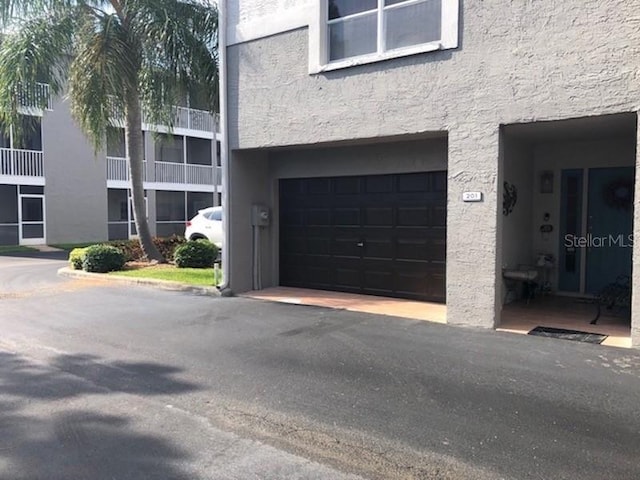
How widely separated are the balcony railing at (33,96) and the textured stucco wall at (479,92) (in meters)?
6.28

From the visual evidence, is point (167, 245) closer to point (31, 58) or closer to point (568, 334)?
point (31, 58)

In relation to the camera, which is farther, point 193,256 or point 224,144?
point 193,256

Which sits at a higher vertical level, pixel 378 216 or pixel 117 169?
pixel 117 169

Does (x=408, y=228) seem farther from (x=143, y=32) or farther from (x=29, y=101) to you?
(x=29, y=101)

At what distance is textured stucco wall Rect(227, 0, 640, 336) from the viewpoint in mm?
6664

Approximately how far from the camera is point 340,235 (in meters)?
10.9

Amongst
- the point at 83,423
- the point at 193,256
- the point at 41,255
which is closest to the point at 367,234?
the point at 193,256

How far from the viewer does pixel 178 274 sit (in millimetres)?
12750

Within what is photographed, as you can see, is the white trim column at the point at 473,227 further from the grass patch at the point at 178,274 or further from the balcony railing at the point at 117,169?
the balcony railing at the point at 117,169

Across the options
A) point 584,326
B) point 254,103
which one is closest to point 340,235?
point 254,103

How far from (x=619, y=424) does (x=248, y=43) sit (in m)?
8.52

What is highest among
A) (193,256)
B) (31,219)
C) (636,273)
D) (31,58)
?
A: (31,58)

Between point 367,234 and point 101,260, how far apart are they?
713 cm

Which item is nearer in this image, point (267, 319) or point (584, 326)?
point (584, 326)
